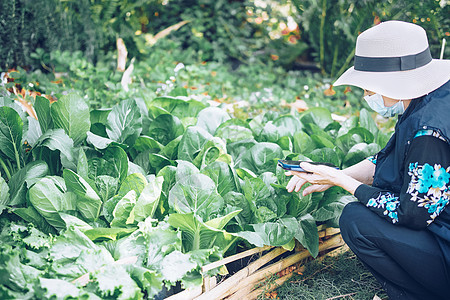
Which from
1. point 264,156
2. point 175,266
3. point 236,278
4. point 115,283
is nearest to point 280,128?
point 264,156

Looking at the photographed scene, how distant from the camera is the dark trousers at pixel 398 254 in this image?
1798mm

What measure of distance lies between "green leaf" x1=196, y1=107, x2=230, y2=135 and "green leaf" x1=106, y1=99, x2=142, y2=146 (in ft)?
1.37

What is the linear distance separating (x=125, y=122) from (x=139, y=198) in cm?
71

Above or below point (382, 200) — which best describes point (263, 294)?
below

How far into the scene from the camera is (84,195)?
1.98 m

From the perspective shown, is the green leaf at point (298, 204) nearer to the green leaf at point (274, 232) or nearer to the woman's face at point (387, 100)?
the green leaf at point (274, 232)

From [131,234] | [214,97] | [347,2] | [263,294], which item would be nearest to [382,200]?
[263,294]

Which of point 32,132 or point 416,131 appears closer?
point 416,131

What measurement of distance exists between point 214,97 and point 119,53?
3.65ft

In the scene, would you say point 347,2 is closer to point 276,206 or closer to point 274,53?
point 274,53

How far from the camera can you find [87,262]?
66.2 inches

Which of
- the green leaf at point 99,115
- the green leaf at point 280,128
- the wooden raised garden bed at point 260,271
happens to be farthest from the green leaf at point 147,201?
the green leaf at point 280,128

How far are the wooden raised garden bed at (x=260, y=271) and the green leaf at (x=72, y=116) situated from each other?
1020 mm

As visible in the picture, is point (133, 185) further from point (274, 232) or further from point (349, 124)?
point (349, 124)
